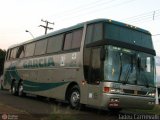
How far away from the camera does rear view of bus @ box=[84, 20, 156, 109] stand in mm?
14336

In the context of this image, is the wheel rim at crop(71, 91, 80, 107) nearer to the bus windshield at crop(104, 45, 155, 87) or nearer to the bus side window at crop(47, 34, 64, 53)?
the bus windshield at crop(104, 45, 155, 87)

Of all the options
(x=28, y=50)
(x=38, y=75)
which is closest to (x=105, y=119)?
(x=38, y=75)

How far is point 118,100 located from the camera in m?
14.3

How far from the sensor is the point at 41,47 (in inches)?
846

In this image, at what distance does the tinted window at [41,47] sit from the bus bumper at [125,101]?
7460 mm

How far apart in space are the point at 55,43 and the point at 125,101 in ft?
20.5

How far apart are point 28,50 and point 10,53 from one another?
4.62 meters

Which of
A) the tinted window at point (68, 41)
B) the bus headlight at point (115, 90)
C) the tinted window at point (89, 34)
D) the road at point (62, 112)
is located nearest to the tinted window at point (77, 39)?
the tinted window at point (68, 41)

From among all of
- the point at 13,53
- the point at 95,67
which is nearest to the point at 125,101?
the point at 95,67

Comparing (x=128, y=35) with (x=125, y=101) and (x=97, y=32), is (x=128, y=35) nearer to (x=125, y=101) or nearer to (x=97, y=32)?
(x=97, y=32)

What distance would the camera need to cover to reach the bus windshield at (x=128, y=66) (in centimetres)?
1445

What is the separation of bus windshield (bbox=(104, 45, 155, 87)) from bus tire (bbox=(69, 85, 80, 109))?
2374mm

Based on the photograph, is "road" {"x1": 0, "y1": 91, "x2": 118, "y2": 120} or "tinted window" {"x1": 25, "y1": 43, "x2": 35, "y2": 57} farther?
"tinted window" {"x1": 25, "y1": 43, "x2": 35, "y2": 57}

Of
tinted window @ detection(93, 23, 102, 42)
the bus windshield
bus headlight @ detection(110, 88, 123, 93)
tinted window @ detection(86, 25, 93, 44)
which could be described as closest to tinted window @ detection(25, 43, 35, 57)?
tinted window @ detection(86, 25, 93, 44)
